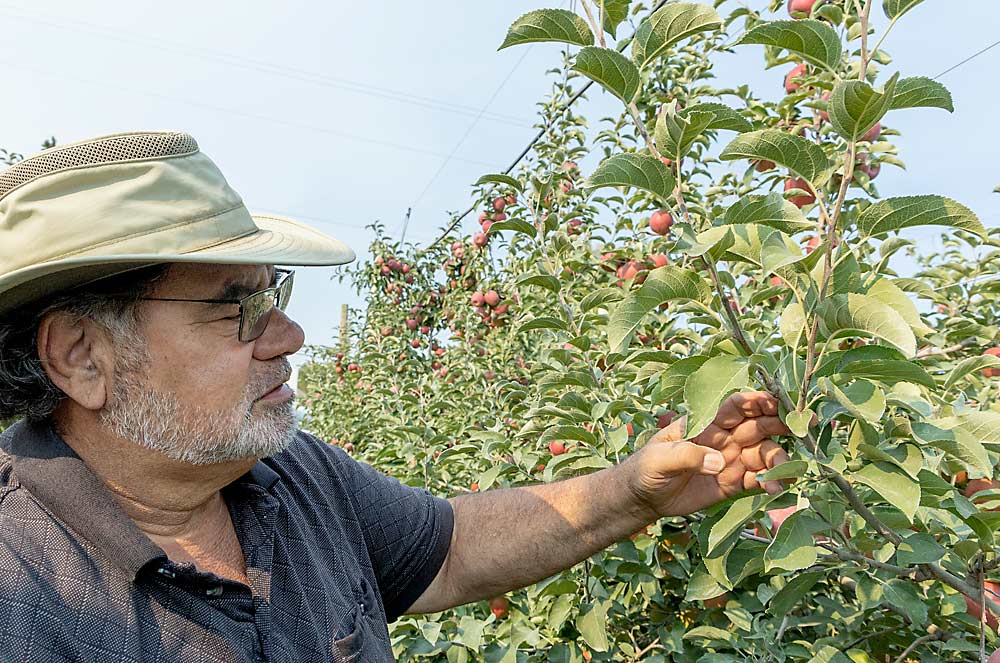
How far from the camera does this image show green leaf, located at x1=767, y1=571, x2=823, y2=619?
1.28m

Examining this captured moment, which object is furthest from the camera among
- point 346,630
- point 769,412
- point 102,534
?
point 346,630

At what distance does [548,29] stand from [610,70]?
0.43 feet

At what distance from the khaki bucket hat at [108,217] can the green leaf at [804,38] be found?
2.40 feet

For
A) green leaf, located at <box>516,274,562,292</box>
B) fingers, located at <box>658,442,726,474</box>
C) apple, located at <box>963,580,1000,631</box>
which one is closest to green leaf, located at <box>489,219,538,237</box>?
green leaf, located at <box>516,274,562,292</box>

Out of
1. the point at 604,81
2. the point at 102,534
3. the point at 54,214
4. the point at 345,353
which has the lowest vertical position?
the point at 345,353

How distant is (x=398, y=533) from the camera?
1.63 metres

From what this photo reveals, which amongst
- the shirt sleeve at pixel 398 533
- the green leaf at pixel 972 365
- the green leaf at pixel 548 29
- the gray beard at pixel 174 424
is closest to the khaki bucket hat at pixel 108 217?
the gray beard at pixel 174 424

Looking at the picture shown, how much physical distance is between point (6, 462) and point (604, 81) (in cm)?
102

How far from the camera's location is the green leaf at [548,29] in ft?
3.79

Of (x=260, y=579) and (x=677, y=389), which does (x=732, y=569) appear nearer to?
(x=677, y=389)

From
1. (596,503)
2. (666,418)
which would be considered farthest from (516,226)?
(596,503)

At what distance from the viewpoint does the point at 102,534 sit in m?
1.12

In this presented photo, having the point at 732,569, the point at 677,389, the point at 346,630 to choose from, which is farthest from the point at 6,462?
the point at 732,569

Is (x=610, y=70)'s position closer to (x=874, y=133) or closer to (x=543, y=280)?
(x=543, y=280)
